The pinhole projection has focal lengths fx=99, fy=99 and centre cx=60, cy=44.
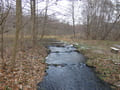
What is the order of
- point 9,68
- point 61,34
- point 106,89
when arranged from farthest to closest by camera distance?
point 61,34, point 9,68, point 106,89

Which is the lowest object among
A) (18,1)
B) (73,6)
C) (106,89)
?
(106,89)

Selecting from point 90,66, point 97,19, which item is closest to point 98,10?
point 97,19

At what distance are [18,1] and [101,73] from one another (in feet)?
21.0

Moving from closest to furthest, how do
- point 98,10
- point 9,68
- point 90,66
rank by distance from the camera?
point 9,68 < point 90,66 < point 98,10

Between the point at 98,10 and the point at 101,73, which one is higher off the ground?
the point at 98,10

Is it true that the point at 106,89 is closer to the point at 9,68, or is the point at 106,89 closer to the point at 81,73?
the point at 81,73

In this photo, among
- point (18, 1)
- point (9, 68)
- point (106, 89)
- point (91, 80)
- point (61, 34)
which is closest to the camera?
point (18, 1)

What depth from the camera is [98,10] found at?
24438 millimetres

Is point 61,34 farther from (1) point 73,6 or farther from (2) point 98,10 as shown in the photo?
(2) point 98,10

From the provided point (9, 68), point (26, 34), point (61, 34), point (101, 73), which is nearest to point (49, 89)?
point (9, 68)

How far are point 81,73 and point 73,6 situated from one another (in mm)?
23536

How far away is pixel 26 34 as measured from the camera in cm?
1513

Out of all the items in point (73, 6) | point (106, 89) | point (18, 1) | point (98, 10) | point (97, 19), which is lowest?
point (106, 89)

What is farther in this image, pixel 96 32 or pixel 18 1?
pixel 96 32
